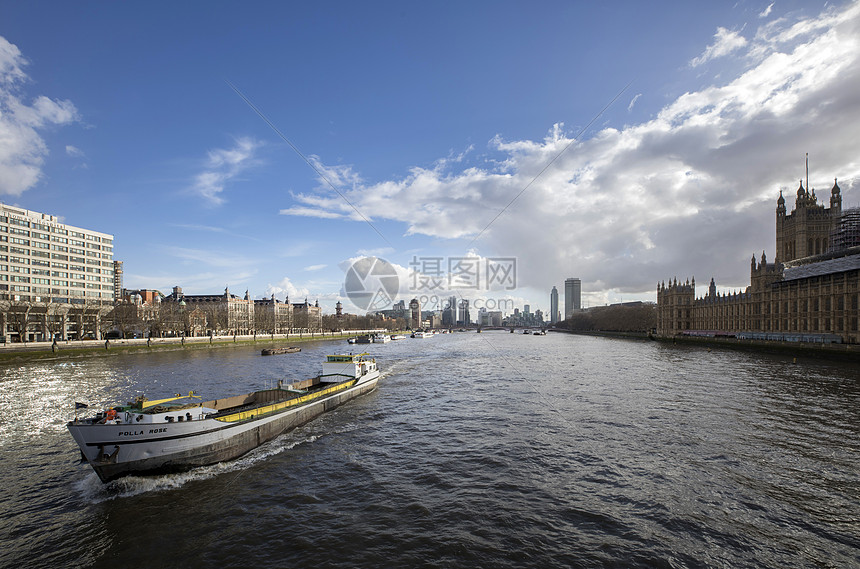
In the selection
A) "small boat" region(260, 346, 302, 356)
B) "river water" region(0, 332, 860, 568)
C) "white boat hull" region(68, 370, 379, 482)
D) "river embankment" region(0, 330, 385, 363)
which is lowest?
"small boat" region(260, 346, 302, 356)

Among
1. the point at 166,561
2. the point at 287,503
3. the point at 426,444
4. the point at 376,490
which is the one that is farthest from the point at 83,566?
the point at 426,444

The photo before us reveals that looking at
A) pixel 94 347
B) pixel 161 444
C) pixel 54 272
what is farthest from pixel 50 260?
pixel 161 444

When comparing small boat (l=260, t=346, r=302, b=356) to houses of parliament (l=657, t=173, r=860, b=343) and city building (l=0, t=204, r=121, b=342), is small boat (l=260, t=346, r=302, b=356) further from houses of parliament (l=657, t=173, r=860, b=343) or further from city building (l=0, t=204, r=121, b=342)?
houses of parliament (l=657, t=173, r=860, b=343)

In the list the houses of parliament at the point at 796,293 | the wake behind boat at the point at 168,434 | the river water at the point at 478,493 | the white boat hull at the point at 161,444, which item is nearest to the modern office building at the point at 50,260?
the river water at the point at 478,493

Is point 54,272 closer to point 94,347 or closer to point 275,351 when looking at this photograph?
point 94,347

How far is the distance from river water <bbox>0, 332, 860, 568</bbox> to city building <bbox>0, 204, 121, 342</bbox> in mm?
96460

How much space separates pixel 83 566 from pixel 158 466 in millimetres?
8259

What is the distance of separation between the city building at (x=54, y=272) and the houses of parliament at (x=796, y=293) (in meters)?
178

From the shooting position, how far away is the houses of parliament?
84562mm

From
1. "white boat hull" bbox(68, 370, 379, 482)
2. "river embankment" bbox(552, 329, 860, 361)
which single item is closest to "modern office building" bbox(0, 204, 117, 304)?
"white boat hull" bbox(68, 370, 379, 482)

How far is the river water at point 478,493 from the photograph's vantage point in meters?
14.8

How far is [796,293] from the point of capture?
9912cm

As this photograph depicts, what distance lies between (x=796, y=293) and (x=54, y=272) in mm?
221105

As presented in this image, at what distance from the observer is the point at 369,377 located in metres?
50.3
